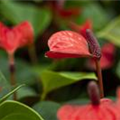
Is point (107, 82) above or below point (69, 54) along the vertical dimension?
below

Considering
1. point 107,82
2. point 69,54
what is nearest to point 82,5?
point 107,82

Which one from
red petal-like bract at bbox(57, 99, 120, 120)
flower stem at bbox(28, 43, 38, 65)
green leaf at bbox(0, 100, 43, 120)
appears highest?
green leaf at bbox(0, 100, 43, 120)

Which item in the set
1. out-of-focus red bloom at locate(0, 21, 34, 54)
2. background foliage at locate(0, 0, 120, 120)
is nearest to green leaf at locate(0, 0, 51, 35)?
background foliage at locate(0, 0, 120, 120)

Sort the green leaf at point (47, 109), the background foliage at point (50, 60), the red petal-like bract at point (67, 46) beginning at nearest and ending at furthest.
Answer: the red petal-like bract at point (67, 46)
the green leaf at point (47, 109)
the background foliage at point (50, 60)

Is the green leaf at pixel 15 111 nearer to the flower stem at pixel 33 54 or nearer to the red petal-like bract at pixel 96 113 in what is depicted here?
the red petal-like bract at pixel 96 113

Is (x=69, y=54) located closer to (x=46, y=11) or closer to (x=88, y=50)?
(x=88, y=50)

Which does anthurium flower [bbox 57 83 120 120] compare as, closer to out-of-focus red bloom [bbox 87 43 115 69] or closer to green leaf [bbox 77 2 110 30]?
out-of-focus red bloom [bbox 87 43 115 69]

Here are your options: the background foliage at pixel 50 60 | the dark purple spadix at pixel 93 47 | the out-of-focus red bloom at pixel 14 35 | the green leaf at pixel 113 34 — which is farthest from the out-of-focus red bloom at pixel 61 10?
the dark purple spadix at pixel 93 47
